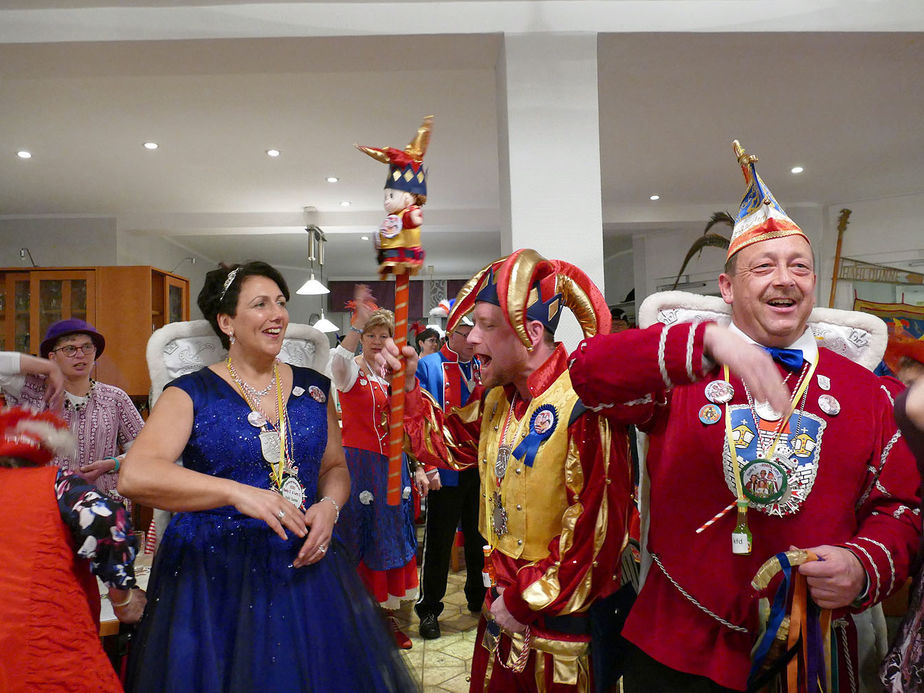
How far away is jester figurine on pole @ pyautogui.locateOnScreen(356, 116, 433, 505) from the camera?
1.65 m

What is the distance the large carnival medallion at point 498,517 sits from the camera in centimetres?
164

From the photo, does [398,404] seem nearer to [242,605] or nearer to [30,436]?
[242,605]

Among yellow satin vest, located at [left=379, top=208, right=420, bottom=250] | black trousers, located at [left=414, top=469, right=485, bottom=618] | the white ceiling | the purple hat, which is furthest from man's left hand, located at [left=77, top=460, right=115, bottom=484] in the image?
yellow satin vest, located at [left=379, top=208, right=420, bottom=250]

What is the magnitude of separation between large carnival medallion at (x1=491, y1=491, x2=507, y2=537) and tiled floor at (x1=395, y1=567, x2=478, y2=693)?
1148mm

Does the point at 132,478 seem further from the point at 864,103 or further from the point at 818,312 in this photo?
the point at 864,103

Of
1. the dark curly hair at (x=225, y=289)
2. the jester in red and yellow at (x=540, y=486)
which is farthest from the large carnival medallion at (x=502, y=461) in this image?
the dark curly hair at (x=225, y=289)

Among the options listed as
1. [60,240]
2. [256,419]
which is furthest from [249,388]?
[60,240]

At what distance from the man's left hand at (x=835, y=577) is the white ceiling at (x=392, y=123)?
1956 mm

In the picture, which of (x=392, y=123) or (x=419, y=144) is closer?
(x=419, y=144)

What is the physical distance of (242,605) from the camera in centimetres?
158

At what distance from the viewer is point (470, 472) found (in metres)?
3.69

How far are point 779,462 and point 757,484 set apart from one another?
6cm

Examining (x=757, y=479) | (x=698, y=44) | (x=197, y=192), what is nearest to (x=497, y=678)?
(x=757, y=479)

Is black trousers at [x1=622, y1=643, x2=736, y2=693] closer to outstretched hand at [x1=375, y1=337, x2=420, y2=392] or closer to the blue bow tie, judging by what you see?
the blue bow tie
